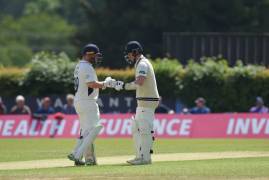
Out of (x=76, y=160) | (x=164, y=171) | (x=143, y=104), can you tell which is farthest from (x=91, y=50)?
(x=164, y=171)

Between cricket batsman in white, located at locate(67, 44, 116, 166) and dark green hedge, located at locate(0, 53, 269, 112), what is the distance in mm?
17960

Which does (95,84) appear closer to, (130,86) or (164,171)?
(130,86)

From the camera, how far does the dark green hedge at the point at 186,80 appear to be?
34906 millimetres

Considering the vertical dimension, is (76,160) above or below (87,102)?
below

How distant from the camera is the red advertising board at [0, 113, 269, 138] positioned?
29516mm

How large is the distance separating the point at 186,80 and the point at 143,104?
18.7 metres

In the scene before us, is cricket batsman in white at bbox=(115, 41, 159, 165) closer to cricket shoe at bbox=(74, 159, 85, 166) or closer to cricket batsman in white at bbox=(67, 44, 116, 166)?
cricket batsman in white at bbox=(67, 44, 116, 166)

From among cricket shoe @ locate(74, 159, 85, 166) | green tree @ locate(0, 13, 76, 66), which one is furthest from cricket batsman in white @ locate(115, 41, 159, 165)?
green tree @ locate(0, 13, 76, 66)

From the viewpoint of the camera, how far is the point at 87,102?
56.5 ft

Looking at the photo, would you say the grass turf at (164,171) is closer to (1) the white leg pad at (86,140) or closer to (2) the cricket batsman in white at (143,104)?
(2) the cricket batsman in white at (143,104)

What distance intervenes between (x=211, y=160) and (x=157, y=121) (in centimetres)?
1274

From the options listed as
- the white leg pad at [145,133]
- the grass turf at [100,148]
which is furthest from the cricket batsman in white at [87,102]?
the grass turf at [100,148]

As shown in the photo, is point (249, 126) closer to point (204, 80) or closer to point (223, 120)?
point (223, 120)

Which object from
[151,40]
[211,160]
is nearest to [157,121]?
[211,160]
